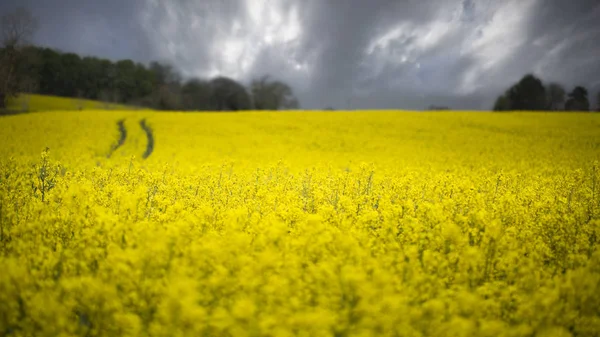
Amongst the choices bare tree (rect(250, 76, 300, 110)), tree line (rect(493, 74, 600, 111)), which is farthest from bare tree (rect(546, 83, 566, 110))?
bare tree (rect(250, 76, 300, 110))

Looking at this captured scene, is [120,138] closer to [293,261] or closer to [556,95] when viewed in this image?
[293,261]

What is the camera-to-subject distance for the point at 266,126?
85.3 feet

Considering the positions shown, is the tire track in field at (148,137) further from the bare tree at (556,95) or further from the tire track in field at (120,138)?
the bare tree at (556,95)

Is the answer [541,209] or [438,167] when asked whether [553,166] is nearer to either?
[438,167]

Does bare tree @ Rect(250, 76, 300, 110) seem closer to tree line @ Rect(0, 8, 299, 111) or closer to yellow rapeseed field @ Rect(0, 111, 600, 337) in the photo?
tree line @ Rect(0, 8, 299, 111)

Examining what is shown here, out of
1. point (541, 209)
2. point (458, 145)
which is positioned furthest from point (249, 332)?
point (458, 145)

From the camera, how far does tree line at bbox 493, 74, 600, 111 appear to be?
→ 50.2 meters

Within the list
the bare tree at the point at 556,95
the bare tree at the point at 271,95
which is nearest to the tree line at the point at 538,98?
the bare tree at the point at 556,95

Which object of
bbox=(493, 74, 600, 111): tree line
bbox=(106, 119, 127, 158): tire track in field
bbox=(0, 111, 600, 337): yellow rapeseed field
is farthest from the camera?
bbox=(493, 74, 600, 111): tree line

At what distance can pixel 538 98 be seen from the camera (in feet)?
164

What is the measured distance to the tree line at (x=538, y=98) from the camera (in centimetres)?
5025

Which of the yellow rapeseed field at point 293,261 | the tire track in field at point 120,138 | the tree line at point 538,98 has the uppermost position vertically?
the tree line at point 538,98

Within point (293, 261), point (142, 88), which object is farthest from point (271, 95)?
point (293, 261)

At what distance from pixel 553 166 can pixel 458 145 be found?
6.14 meters
